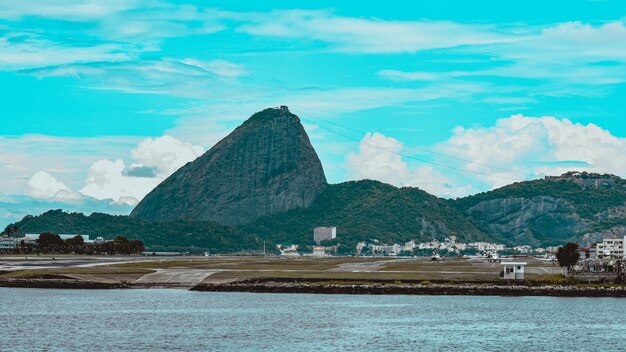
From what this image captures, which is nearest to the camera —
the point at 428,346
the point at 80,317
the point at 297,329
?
the point at 428,346

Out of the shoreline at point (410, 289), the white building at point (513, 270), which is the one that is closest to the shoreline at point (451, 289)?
the shoreline at point (410, 289)

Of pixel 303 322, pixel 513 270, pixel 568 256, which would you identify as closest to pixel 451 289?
pixel 513 270

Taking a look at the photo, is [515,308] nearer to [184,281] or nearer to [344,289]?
[344,289]

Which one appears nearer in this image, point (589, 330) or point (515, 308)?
point (589, 330)

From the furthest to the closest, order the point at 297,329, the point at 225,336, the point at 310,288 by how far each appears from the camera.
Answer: the point at 310,288, the point at 297,329, the point at 225,336

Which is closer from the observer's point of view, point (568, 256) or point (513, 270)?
point (513, 270)

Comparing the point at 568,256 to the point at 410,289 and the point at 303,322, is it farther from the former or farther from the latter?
the point at 303,322

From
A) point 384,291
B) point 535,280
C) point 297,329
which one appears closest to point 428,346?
point 297,329

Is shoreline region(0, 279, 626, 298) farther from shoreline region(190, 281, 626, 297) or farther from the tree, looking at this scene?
the tree

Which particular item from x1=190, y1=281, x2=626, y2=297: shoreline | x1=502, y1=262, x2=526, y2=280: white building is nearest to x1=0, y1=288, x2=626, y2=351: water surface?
x1=190, y1=281, x2=626, y2=297: shoreline
